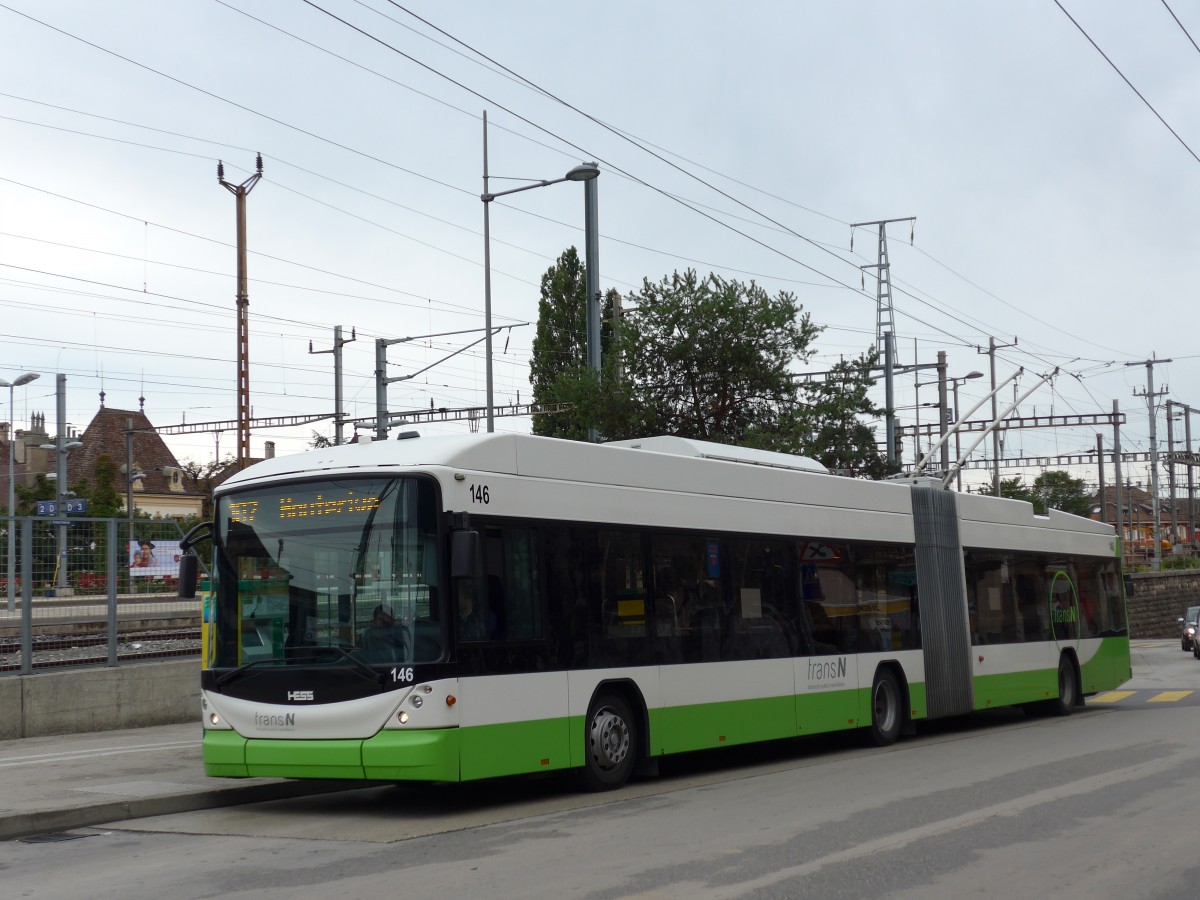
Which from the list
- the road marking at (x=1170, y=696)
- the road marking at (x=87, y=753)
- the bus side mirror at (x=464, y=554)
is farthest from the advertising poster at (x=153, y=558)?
the road marking at (x=1170, y=696)

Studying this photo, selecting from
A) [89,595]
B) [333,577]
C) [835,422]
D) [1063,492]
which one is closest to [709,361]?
[835,422]

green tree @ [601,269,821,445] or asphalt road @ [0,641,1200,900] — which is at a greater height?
green tree @ [601,269,821,445]

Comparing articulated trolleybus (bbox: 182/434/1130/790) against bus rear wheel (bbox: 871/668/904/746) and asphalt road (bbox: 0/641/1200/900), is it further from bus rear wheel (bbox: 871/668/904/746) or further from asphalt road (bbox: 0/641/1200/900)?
asphalt road (bbox: 0/641/1200/900)

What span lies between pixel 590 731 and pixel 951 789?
2922 millimetres

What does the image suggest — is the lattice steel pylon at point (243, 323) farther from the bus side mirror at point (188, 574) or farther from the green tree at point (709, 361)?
the bus side mirror at point (188, 574)

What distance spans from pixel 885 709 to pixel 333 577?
7940 millimetres

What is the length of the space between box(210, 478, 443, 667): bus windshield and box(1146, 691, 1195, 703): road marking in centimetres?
1687

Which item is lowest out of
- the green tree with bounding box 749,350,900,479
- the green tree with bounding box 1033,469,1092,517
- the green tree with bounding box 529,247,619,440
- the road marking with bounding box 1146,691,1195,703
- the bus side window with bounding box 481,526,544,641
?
the road marking with bounding box 1146,691,1195,703

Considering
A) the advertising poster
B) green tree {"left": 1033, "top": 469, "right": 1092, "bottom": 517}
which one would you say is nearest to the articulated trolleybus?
the advertising poster

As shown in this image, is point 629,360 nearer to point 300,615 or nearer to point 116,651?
point 116,651

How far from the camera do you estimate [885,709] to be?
53.8ft

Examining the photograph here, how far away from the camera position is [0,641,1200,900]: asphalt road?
300 inches

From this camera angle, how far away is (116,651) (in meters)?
17.0

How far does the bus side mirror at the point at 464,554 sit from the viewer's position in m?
10.2
